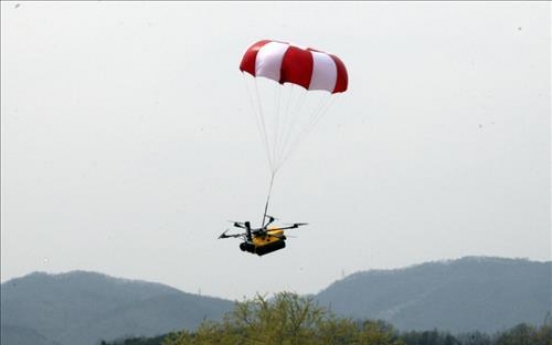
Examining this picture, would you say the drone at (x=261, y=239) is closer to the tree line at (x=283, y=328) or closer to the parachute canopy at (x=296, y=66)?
the parachute canopy at (x=296, y=66)

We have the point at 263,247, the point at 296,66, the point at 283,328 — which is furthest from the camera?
the point at 283,328

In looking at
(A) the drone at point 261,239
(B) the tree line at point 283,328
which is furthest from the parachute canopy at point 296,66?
(B) the tree line at point 283,328

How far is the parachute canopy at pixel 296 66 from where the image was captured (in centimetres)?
3844

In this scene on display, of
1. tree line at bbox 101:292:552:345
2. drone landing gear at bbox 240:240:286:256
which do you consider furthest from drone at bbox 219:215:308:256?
tree line at bbox 101:292:552:345

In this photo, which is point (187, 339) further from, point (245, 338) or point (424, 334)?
point (424, 334)

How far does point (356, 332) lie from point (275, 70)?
30.9 m

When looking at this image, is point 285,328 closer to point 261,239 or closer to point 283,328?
point 283,328

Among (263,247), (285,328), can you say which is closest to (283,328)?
(285,328)

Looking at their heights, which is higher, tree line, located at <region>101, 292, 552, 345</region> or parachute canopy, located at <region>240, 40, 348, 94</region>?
parachute canopy, located at <region>240, 40, 348, 94</region>

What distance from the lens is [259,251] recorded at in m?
34.2

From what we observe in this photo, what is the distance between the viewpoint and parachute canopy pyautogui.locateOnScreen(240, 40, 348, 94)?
38.4 meters

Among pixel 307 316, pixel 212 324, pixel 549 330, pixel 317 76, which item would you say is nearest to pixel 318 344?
pixel 307 316

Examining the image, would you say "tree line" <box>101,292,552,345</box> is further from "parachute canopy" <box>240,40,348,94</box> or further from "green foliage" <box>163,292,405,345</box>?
"parachute canopy" <box>240,40,348,94</box>

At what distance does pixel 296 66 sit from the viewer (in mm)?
38594
